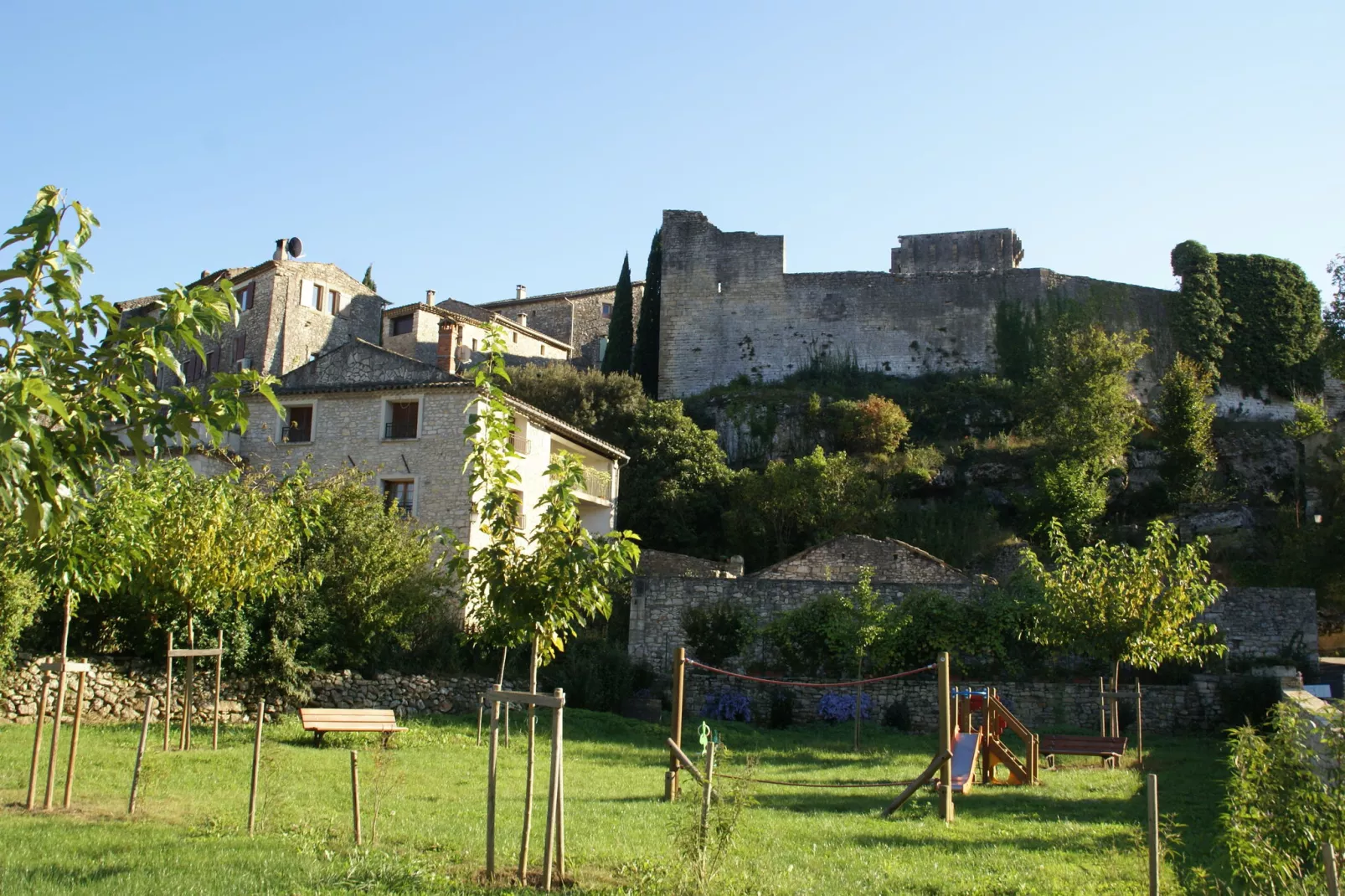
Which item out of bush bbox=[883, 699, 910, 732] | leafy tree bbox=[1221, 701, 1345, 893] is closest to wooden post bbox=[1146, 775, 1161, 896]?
leafy tree bbox=[1221, 701, 1345, 893]

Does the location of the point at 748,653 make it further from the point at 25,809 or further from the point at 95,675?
the point at 25,809

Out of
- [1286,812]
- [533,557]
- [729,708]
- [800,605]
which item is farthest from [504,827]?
[800,605]

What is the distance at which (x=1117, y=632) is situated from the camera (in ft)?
55.4

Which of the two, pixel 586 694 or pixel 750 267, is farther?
pixel 750 267

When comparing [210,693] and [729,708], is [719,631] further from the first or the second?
[210,693]

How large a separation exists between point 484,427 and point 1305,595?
20579 millimetres

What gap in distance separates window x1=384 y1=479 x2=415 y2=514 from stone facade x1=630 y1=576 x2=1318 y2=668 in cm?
594

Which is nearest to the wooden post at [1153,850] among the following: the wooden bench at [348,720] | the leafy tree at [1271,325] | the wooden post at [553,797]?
the wooden post at [553,797]

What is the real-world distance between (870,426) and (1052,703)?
57.4ft

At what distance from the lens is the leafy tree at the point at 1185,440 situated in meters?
33.7

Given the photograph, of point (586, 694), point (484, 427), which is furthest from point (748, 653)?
point (484, 427)

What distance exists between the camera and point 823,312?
152 ft

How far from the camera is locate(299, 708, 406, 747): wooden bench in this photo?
1401 cm

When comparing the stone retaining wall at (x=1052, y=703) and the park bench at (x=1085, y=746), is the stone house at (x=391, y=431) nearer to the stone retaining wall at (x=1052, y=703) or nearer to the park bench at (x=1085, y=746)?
the stone retaining wall at (x=1052, y=703)
